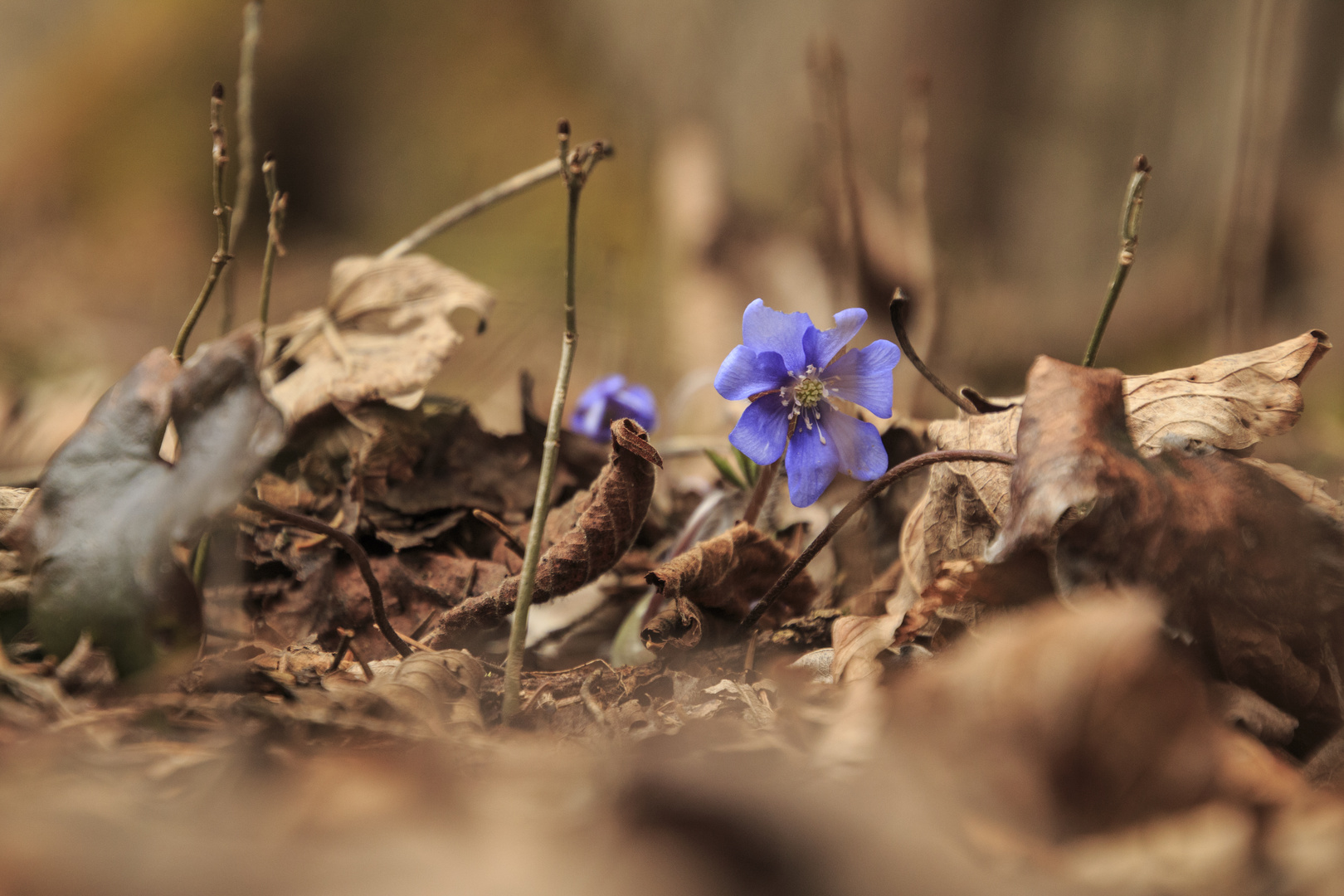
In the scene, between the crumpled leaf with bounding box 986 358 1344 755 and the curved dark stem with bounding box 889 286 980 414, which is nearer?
the crumpled leaf with bounding box 986 358 1344 755

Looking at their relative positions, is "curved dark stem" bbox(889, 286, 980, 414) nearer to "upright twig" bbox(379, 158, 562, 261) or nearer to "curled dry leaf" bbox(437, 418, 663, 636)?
"curled dry leaf" bbox(437, 418, 663, 636)

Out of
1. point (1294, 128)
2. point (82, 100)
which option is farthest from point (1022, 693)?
point (82, 100)

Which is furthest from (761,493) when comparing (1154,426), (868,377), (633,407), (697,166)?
(697,166)

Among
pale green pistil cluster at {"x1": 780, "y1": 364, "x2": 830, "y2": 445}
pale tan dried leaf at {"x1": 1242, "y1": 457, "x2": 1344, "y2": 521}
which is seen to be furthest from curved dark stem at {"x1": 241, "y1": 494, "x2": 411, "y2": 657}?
pale tan dried leaf at {"x1": 1242, "y1": 457, "x2": 1344, "y2": 521}

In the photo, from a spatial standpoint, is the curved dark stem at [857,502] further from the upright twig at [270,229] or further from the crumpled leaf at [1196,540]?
the upright twig at [270,229]

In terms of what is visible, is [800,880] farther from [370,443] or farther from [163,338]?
[163,338]

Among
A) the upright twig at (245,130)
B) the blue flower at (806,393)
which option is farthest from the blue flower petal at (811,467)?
the upright twig at (245,130)
